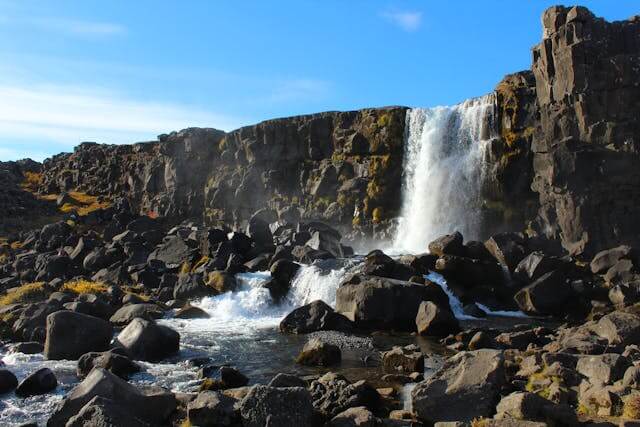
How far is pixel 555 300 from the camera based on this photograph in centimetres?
3569

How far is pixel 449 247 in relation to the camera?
4131cm

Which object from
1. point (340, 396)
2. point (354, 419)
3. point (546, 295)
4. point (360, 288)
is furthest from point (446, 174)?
point (354, 419)

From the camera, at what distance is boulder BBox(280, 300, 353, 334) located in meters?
31.4

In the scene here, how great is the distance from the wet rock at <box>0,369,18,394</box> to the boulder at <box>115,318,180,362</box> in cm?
477

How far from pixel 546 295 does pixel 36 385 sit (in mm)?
28197

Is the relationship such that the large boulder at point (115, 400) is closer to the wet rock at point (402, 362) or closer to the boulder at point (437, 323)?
the wet rock at point (402, 362)

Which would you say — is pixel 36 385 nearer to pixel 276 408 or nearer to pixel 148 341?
pixel 148 341

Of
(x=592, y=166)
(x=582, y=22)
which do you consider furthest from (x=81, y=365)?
(x=582, y=22)

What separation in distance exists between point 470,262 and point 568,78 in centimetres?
2122

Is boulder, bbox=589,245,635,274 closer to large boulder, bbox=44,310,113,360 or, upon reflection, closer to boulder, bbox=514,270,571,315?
boulder, bbox=514,270,571,315

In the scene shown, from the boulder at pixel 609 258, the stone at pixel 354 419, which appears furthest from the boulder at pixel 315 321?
the boulder at pixel 609 258

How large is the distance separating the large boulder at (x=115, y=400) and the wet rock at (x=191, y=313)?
21.0 meters

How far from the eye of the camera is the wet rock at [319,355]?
78.6 ft

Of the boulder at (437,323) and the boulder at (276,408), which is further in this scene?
the boulder at (437,323)
